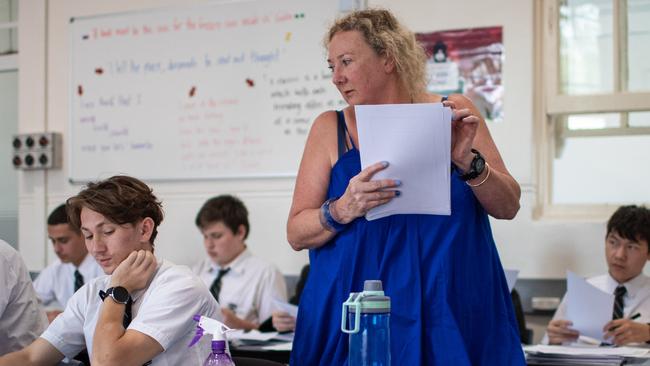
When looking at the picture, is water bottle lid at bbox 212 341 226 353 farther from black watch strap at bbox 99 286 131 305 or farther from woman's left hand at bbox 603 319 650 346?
woman's left hand at bbox 603 319 650 346

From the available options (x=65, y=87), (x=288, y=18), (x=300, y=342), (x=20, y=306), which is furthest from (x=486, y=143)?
(x=65, y=87)

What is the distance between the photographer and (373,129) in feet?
5.44

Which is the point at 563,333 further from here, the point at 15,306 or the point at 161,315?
the point at 15,306

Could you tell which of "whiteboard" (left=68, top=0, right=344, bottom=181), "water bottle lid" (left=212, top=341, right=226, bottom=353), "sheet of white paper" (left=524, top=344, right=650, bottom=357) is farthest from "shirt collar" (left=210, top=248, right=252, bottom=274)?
"water bottle lid" (left=212, top=341, right=226, bottom=353)

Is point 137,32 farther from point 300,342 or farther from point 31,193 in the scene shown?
point 300,342

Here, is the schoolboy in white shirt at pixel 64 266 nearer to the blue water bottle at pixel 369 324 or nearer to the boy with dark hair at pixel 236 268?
the boy with dark hair at pixel 236 268

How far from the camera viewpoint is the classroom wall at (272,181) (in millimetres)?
3818

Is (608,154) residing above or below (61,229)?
above

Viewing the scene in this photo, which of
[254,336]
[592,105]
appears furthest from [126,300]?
[592,105]

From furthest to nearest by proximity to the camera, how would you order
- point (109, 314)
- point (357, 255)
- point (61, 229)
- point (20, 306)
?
point (61, 229), point (20, 306), point (109, 314), point (357, 255)

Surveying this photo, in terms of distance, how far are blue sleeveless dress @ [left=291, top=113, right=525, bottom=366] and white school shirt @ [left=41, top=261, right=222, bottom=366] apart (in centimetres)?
30

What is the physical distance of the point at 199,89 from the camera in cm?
457

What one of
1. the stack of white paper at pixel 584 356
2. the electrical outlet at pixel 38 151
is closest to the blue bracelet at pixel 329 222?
the stack of white paper at pixel 584 356

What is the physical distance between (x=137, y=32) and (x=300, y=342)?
3.20 metres
